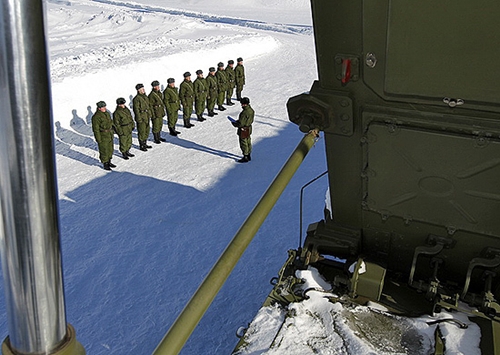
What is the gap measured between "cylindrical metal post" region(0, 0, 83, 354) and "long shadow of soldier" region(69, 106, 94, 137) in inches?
409

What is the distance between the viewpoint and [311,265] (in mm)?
3598

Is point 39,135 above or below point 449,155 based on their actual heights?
above

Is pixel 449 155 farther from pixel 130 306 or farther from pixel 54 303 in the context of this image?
pixel 130 306

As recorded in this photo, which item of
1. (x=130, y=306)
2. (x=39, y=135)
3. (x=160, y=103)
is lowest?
(x=130, y=306)

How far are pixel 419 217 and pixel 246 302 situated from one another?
238cm

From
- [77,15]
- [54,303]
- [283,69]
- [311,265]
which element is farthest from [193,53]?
[77,15]

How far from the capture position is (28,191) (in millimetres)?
1249

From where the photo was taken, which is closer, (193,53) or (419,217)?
(419,217)

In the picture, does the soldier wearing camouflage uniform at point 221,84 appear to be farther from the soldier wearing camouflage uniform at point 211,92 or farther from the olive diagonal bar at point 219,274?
the olive diagonal bar at point 219,274

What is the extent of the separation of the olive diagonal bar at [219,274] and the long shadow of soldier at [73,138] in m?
8.46

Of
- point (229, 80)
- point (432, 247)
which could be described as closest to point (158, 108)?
point (229, 80)

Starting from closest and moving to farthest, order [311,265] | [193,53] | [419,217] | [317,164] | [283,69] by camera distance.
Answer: [419,217]
[311,265]
[317,164]
[193,53]
[283,69]

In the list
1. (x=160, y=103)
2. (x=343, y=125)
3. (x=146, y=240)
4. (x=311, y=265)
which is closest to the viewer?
(x=343, y=125)

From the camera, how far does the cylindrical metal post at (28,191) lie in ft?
3.74
